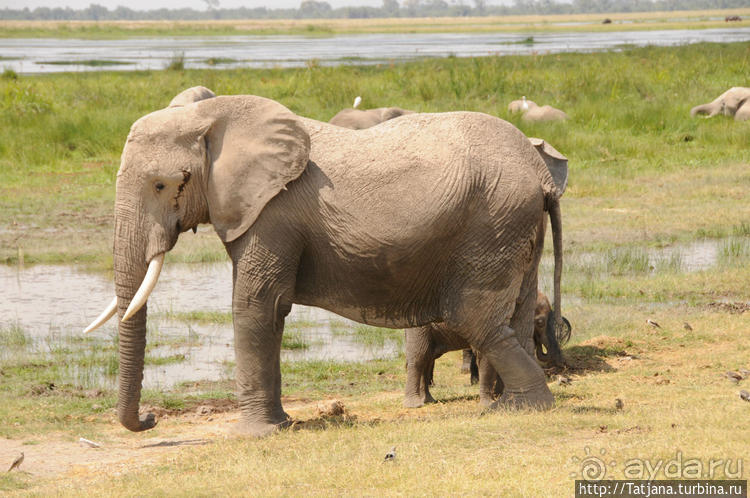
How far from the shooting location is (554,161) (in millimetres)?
7918

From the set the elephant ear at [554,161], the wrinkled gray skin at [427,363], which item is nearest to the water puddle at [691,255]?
the elephant ear at [554,161]

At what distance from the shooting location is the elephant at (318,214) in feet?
20.0

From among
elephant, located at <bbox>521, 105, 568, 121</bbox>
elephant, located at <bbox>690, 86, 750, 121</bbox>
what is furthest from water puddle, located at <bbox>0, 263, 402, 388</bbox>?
elephant, located at <bbox>690, 86, 750, 121</bbox>

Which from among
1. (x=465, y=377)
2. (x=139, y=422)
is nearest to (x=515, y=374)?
(x=465, y=377)

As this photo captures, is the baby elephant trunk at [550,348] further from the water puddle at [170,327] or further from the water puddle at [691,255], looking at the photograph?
the water puddle at [691,255]

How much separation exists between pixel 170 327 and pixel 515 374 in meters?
4.56

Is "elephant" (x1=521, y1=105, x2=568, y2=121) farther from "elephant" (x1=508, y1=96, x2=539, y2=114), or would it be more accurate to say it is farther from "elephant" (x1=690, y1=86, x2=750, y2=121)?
"elephant" (x1=690, y1=86, x2=750, y2=121)

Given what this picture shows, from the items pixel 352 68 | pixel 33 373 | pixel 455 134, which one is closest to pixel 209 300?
pixel 33 373

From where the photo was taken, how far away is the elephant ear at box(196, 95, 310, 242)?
6090 mm

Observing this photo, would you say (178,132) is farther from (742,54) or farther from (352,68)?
(742,54)

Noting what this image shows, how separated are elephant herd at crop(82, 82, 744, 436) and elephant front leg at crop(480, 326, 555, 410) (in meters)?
0.02

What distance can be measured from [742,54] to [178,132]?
32005 millimetres

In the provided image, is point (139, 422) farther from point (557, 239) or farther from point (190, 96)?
point (557, 239)

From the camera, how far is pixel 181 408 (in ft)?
25.3
